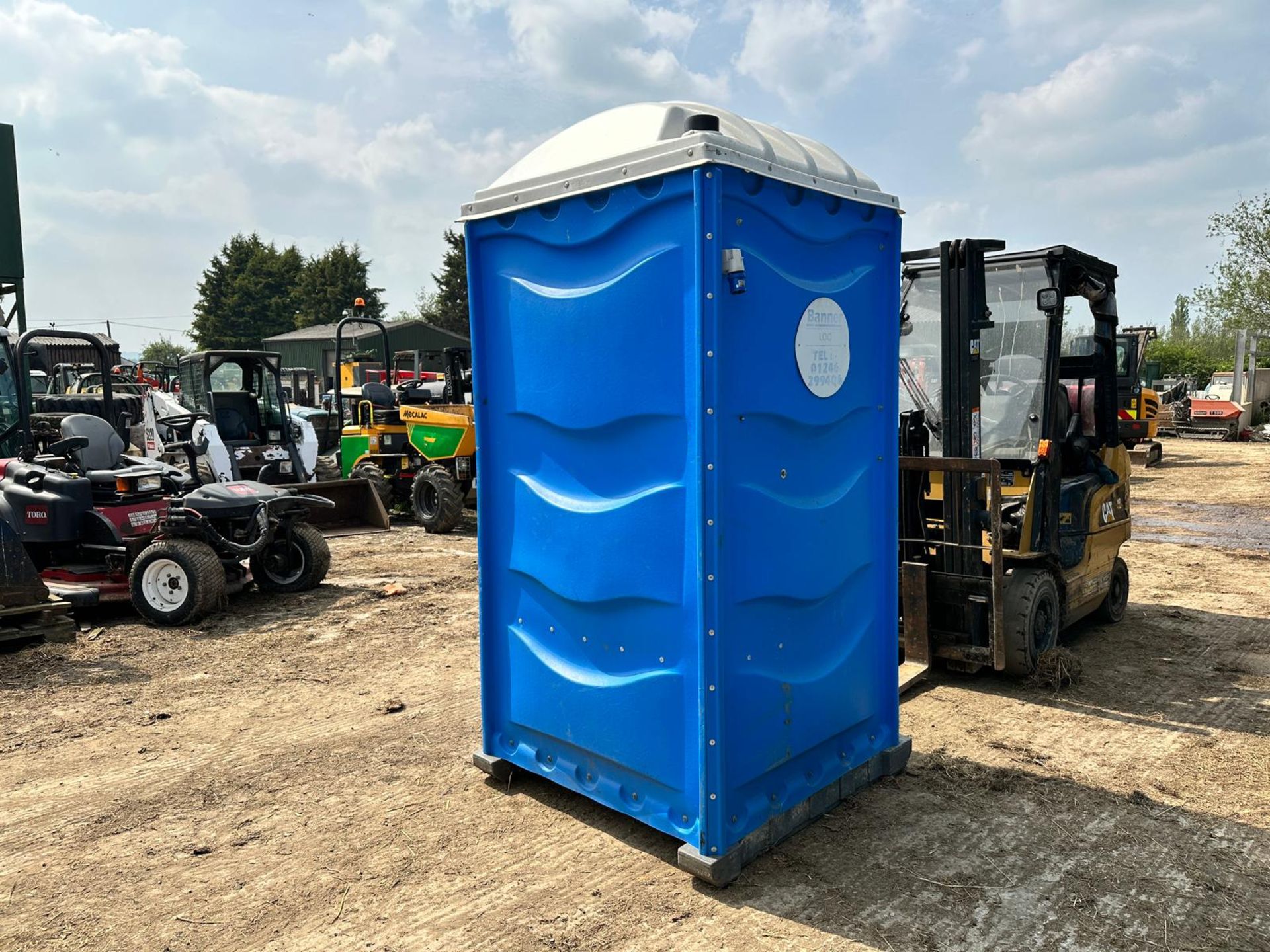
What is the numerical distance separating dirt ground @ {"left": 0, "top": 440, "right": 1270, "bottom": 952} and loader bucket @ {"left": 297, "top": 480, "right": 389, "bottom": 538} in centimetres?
479

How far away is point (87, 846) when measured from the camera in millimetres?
3389

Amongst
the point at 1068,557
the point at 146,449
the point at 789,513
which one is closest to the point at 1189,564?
the point at 1068,557

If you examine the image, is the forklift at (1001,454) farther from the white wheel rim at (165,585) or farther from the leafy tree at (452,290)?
the leafy tree at (452,290)

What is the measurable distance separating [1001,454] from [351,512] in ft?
25.8

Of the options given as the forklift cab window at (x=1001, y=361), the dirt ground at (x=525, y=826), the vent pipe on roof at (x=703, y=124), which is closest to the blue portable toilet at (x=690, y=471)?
the vent pipe on roof at (x=703, y=124)

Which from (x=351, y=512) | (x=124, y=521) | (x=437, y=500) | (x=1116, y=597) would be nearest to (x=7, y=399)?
(x=124, y=521)

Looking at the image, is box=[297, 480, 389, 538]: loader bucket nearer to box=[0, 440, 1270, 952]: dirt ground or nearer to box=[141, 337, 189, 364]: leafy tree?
box=[0, 440, 1270, 952]: dirt ground

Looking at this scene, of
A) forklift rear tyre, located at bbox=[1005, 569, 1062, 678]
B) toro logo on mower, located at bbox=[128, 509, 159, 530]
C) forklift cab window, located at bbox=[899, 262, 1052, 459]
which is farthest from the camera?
toro logo on mower, located at bbox=[128, 509, 159, 530]

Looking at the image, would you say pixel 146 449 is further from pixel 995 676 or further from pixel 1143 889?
pixel 1143 889

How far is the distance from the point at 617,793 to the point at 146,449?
11.2 metres

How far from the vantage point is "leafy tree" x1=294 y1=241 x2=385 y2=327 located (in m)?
58.4

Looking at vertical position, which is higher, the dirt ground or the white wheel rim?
the white wheel rim

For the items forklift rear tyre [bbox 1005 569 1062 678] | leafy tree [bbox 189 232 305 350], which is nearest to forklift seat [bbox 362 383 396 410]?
forklift rear tyre [bbox 1005 569 1062 678]

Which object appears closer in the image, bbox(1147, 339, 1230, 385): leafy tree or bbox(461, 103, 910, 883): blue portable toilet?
bbox(461, 103, 910, 883): blue portable toilet
